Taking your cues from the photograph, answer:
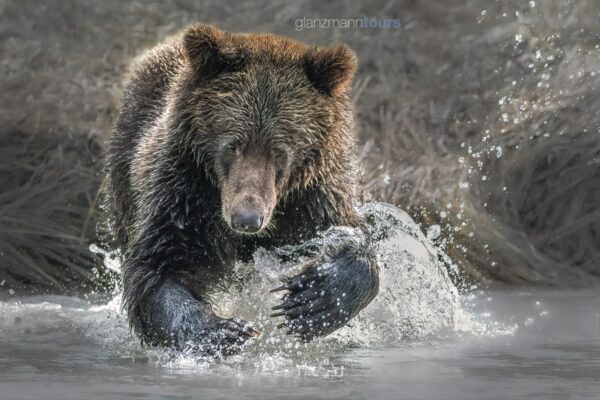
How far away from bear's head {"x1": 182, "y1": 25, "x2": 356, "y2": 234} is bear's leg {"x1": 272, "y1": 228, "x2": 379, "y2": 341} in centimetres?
41

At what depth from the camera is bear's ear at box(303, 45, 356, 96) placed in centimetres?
696

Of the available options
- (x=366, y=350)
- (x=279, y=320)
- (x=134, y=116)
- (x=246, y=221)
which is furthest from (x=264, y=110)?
(x=134, y=116)

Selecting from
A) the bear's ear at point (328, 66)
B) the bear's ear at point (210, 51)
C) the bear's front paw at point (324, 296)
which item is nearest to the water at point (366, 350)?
the bear's front paw at point (324, 296)

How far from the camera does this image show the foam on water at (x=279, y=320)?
6786mm

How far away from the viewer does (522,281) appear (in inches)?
418

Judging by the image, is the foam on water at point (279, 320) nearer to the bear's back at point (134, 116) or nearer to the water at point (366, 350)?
the water at point (366, 350)

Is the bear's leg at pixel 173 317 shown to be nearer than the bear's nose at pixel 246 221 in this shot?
No

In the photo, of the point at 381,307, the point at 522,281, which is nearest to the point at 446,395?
the point at 381,307

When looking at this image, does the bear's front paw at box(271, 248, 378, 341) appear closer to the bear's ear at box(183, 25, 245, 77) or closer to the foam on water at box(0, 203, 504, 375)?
the foam on water at box(0, 203, 504, 375)

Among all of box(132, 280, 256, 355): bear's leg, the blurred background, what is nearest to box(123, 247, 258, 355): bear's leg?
box(132, 280, 256, 355): bear's leg

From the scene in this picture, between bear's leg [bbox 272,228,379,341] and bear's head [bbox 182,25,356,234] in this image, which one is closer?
bear's head [bbox 182,25,356,234]

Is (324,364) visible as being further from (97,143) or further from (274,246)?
(97,143)

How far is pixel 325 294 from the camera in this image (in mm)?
6898

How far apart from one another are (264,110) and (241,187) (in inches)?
17.4
